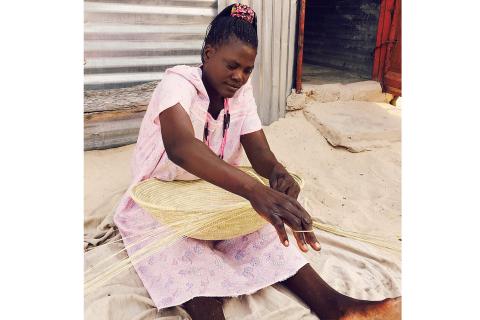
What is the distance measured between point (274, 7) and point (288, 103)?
0.79 meters

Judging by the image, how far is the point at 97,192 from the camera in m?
2.62

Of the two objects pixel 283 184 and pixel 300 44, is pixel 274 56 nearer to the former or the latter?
pixel 300 44

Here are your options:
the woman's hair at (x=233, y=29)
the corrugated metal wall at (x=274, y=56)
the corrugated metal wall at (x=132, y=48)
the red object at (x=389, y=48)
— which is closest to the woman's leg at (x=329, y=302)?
the woman's hair at (x=233, y=29)

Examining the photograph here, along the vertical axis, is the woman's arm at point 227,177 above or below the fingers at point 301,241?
above

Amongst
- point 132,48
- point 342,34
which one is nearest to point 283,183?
point 132,48

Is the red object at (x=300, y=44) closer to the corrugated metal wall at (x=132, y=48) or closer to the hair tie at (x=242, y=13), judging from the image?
the corrugated metal wall at (x=132, y=48)

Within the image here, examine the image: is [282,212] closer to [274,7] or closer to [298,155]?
[298,155]

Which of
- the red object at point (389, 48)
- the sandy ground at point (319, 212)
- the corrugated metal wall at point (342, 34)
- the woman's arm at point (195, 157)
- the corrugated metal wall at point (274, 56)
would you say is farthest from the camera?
the corrugated metal wall at point (342, 34)

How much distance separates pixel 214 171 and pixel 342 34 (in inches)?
189

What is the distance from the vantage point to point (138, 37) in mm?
3152

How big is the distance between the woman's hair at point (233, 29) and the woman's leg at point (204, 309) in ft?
3.00

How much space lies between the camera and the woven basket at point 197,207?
1456 millimetres
